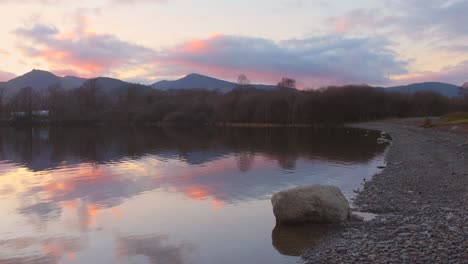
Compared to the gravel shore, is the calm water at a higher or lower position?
lower

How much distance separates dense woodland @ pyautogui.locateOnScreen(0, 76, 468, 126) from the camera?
442 ft

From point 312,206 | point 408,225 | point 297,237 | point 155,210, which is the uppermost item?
point 312,206

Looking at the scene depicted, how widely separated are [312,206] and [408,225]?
3458mm

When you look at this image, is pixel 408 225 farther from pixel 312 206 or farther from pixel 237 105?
pixel 237 105

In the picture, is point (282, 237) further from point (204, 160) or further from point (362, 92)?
point (362, 92)

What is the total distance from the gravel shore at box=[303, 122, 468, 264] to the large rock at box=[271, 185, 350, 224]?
0.78m

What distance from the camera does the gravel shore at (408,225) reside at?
34.1 feet

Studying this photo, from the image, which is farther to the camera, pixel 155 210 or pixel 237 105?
pixel 237 105

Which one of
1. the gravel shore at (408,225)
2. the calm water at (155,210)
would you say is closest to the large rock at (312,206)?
the calm water at (155,210)

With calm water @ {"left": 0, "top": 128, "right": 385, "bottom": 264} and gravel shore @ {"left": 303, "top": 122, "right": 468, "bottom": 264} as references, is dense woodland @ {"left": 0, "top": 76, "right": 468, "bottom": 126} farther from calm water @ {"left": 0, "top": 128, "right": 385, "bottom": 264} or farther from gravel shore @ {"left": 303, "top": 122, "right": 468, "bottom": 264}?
gravel shore @ {"left": 303, "top": 122, "right": 468, "bottom": 264}

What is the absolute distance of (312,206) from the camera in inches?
602

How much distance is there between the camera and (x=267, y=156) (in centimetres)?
4356

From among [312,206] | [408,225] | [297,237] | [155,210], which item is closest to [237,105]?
[155,210]

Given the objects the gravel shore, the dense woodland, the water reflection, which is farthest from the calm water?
the dense woodland
